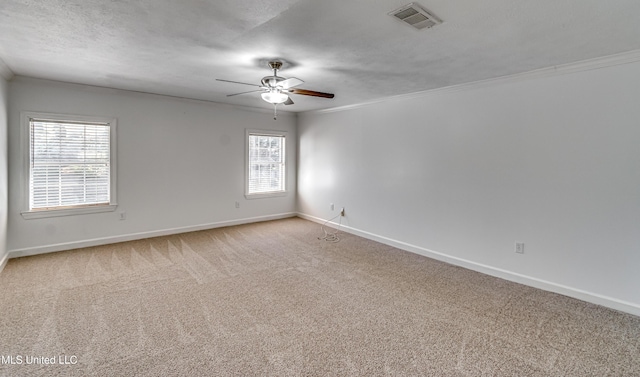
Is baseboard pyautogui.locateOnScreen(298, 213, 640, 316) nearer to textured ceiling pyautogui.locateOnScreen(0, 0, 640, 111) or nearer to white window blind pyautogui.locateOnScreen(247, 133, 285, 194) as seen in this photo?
textured ceiling pyautogui.locateOnScreen(0, 0, 640, 111)

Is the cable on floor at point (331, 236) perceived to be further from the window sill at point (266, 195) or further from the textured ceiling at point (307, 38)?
the textured ceiling at point (307, 38)

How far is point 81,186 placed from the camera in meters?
4.54

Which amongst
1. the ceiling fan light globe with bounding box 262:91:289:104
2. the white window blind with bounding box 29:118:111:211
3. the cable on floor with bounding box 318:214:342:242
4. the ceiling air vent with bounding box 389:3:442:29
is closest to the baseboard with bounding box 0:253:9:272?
the white window blind with bounding box 29:118:111:211

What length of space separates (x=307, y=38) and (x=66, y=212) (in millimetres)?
4346

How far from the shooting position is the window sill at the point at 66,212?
4.16 meters

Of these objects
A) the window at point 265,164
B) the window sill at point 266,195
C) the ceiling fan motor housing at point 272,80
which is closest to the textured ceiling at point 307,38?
the ceiling fan motor housing at point 272,80

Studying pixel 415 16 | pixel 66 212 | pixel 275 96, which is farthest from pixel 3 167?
pixel 415 16

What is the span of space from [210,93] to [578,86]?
474 cm

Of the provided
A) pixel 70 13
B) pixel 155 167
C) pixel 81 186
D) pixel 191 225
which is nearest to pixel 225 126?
pixel 155 167

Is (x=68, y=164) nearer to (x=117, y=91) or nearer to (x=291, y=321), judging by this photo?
(x=117, y=91)

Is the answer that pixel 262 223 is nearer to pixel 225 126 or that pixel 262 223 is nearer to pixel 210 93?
pixel 225 126

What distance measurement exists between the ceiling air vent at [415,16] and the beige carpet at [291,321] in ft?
7.93

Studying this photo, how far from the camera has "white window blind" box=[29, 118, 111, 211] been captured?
419 cm

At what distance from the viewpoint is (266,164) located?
21.7 feet
